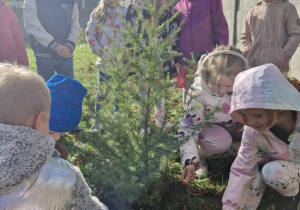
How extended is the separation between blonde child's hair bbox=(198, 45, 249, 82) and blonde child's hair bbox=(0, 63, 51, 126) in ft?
4.88

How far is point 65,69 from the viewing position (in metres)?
3.76

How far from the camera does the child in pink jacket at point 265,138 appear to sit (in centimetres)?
172

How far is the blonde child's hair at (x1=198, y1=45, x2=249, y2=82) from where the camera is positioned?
2377 mm

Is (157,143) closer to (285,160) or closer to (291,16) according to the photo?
(285,160)

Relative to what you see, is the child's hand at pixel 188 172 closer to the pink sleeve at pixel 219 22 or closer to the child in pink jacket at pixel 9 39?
the pink sleeve at pixel 219 22

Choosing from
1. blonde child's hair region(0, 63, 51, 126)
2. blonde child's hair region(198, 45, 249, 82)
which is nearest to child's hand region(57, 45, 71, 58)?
blonde child's hair region(198, 45, 249, 82)

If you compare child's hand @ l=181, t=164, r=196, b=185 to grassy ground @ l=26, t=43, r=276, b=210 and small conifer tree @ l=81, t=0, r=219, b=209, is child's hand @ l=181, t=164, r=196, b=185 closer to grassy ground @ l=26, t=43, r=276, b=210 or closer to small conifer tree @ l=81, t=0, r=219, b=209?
grassy ground @ l=26, t=43, r=276, b=210

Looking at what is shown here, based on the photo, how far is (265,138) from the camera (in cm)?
205

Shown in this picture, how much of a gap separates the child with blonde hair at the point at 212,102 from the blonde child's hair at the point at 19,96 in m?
1.12

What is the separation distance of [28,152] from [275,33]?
280 cm

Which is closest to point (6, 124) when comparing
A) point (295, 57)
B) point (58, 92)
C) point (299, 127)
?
point (58, 92)

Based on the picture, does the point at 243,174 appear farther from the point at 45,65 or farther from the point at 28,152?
the point at 45,65

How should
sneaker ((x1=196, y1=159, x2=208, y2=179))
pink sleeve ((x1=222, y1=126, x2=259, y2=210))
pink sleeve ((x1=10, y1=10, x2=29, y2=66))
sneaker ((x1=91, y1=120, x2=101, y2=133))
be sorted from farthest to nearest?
pink sleeve ((x1=10, y1=10, x2=29, y2=66))
sneaker ((x1=196, y1=159, x2=208, y2=179))
pink sleeve ((x1=222, y1=126, x2=259, y2=210))
sneaker ((x1=91, y1=120, x2=101, y2=133))

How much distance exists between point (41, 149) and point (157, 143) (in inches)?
34.5
